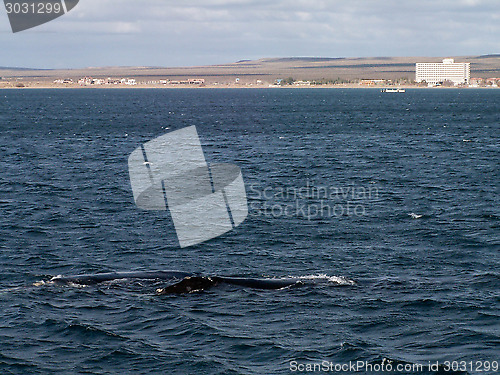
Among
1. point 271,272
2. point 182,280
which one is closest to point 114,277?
point 182,280

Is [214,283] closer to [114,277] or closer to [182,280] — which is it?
[182,280]

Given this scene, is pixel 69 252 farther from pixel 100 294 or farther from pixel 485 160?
pixel 485 160

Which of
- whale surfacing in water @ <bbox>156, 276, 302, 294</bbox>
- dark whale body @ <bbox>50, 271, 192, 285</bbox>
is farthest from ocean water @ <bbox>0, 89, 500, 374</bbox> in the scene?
dark whale body @ <bbox>50, 271, 192, 285</bbox>

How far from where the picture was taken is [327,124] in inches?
5965

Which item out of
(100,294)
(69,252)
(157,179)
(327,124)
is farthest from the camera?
(327,124)

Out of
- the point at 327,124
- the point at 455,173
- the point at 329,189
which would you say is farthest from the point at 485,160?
the point at 327,124

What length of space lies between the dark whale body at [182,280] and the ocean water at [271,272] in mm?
705

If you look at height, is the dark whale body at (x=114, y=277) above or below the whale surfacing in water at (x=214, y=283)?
above

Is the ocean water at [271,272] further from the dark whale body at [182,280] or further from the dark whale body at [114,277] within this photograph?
the dark whale body at [114,277]

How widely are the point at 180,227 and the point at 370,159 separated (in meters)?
43.1

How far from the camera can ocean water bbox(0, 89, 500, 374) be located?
2514cm

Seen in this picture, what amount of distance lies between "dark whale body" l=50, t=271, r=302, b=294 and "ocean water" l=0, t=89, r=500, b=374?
0.70 meters

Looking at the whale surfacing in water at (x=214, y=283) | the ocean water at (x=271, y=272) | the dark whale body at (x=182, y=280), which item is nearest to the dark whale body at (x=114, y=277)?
the dark whale body at (x=182, y=280)

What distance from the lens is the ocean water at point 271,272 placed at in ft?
82.5
